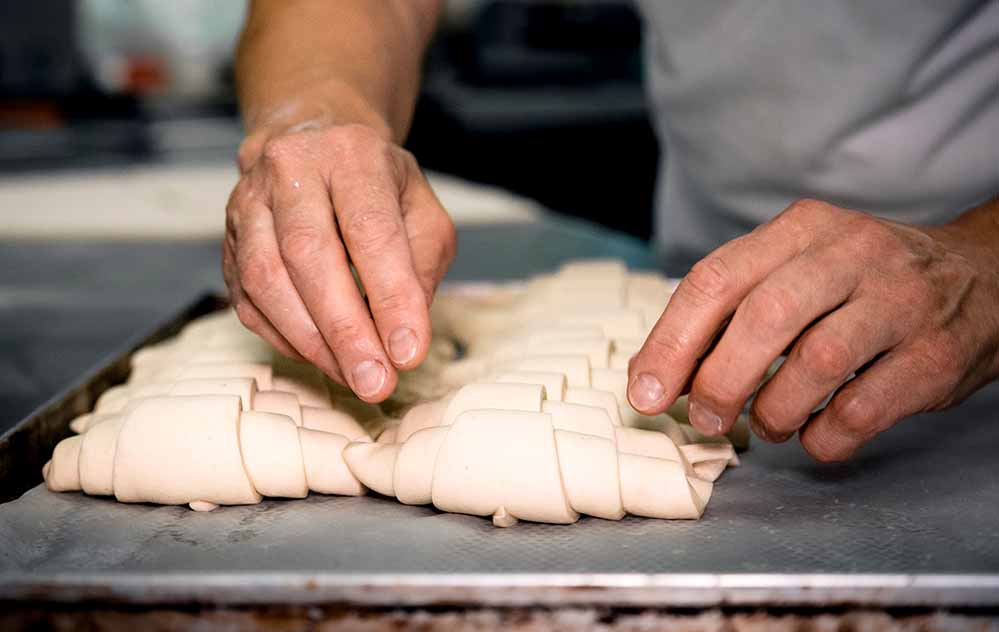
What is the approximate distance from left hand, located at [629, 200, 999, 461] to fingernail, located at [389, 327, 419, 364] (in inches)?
9.0

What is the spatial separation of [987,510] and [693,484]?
0.30 meters

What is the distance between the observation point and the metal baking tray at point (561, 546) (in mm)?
729

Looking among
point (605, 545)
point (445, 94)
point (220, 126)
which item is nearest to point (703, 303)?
point (605, 545)

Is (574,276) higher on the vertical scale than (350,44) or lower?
lower

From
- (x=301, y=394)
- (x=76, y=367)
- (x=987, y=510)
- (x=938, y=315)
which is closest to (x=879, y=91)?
(x=938, y=315)

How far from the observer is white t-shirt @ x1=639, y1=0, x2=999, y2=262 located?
1494mm

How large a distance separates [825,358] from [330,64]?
2.79ft

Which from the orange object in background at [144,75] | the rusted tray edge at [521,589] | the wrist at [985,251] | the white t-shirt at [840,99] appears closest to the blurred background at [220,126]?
the orange object in background at [144,75]

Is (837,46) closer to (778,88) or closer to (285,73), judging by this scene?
(778,88)

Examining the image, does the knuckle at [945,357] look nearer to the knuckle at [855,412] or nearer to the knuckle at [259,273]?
the knuckle at [855,412]

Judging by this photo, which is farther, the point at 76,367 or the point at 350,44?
the point at 76,367

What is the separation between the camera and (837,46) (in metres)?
1.53

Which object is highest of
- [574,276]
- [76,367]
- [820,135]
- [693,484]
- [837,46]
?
[837,46]

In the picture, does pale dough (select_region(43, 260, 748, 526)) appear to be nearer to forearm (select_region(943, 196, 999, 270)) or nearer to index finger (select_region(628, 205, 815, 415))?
index finger (select_region(628, 205, 815, 415))
